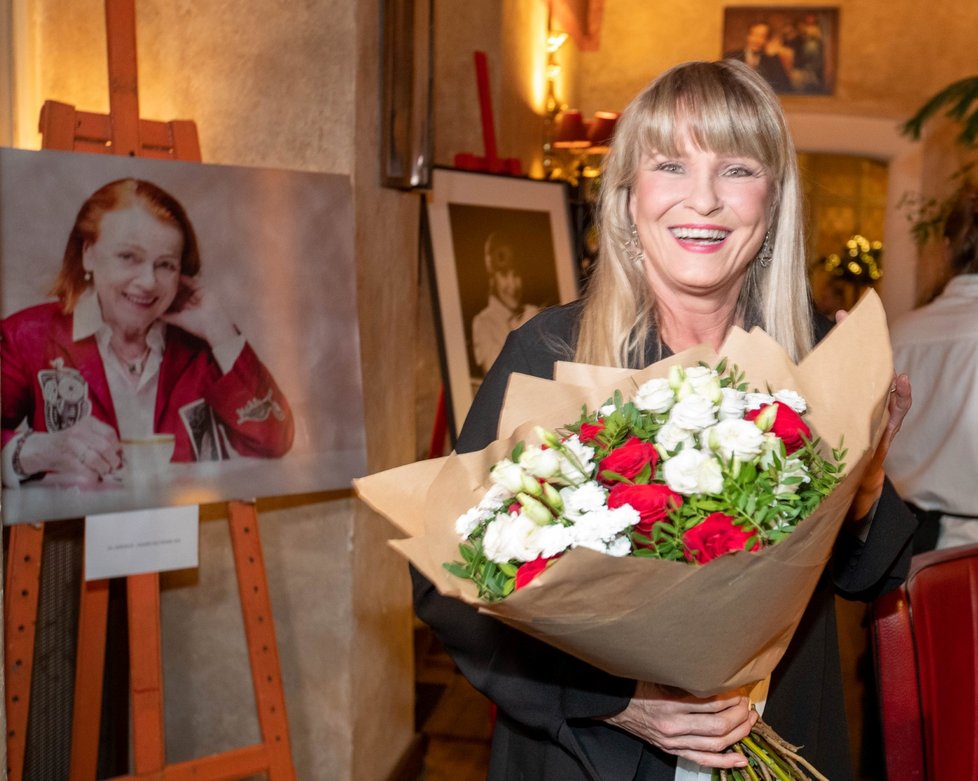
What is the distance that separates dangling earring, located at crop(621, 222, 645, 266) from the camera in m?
1.82

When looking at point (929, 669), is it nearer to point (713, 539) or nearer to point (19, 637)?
point (713, 539)

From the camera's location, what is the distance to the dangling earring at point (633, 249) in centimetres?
182

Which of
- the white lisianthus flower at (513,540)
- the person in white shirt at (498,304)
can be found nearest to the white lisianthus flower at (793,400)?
the white lisianthus flower at (513,540)

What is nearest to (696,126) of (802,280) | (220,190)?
(802,280)

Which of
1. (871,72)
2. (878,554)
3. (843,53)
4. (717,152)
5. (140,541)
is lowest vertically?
(140,541)

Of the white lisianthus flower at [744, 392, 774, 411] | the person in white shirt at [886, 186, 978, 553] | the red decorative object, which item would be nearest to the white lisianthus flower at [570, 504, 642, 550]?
the white lisianthus flower at [744, 392, 774, 411]

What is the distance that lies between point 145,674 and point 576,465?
1742 mm

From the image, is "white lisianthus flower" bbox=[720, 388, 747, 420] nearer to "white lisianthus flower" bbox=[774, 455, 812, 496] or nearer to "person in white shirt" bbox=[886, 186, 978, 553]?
"white lisianthus flower" bbox=[774, 455, 812, 496]

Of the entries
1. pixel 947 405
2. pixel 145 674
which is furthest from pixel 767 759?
pixel 947 405

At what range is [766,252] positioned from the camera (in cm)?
183

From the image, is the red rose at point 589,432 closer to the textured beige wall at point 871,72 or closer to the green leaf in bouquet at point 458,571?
the green leaf in bouquet at point 458,571

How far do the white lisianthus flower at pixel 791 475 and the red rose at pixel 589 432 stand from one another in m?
0.21

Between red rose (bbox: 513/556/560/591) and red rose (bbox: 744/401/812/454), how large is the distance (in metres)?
0.28

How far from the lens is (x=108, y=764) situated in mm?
3059
